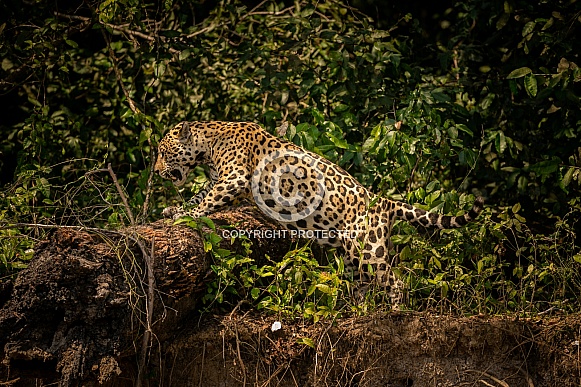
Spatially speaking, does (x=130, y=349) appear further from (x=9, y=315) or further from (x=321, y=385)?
(x=321, y=385)

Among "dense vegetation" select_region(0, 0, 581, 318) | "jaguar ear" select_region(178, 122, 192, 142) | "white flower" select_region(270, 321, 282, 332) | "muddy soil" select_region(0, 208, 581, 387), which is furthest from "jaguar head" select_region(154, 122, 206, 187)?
"white flower" select_region(270, 321, 282, 332)

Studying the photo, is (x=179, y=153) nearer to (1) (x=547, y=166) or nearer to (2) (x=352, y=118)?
(2) (x=352, y=118)

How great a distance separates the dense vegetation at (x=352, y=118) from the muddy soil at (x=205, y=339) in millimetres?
237

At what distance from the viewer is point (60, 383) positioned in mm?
4656

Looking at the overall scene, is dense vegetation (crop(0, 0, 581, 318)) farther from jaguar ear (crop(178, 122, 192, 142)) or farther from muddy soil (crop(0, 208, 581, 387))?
jaguar ear (crop(178, 122, 192, 142))

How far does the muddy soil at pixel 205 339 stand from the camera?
4.72m

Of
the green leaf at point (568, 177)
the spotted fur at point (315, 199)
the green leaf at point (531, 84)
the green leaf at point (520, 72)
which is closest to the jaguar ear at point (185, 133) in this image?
the spotted fur at point (315, 199)

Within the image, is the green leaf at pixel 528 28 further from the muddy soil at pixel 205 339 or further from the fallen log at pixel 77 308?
the fallen log at pixel 77 308

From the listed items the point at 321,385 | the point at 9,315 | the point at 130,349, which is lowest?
the point at 321,385

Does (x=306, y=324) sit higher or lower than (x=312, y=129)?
lower

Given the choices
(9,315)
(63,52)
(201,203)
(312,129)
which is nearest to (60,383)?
(9,315)

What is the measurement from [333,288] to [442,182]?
10.7ft

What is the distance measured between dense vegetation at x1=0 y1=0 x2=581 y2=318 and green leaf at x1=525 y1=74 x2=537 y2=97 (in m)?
0.01

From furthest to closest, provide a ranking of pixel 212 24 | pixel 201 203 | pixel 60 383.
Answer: pixel 212 24 → pixel 201 203 → pixel 60 383
